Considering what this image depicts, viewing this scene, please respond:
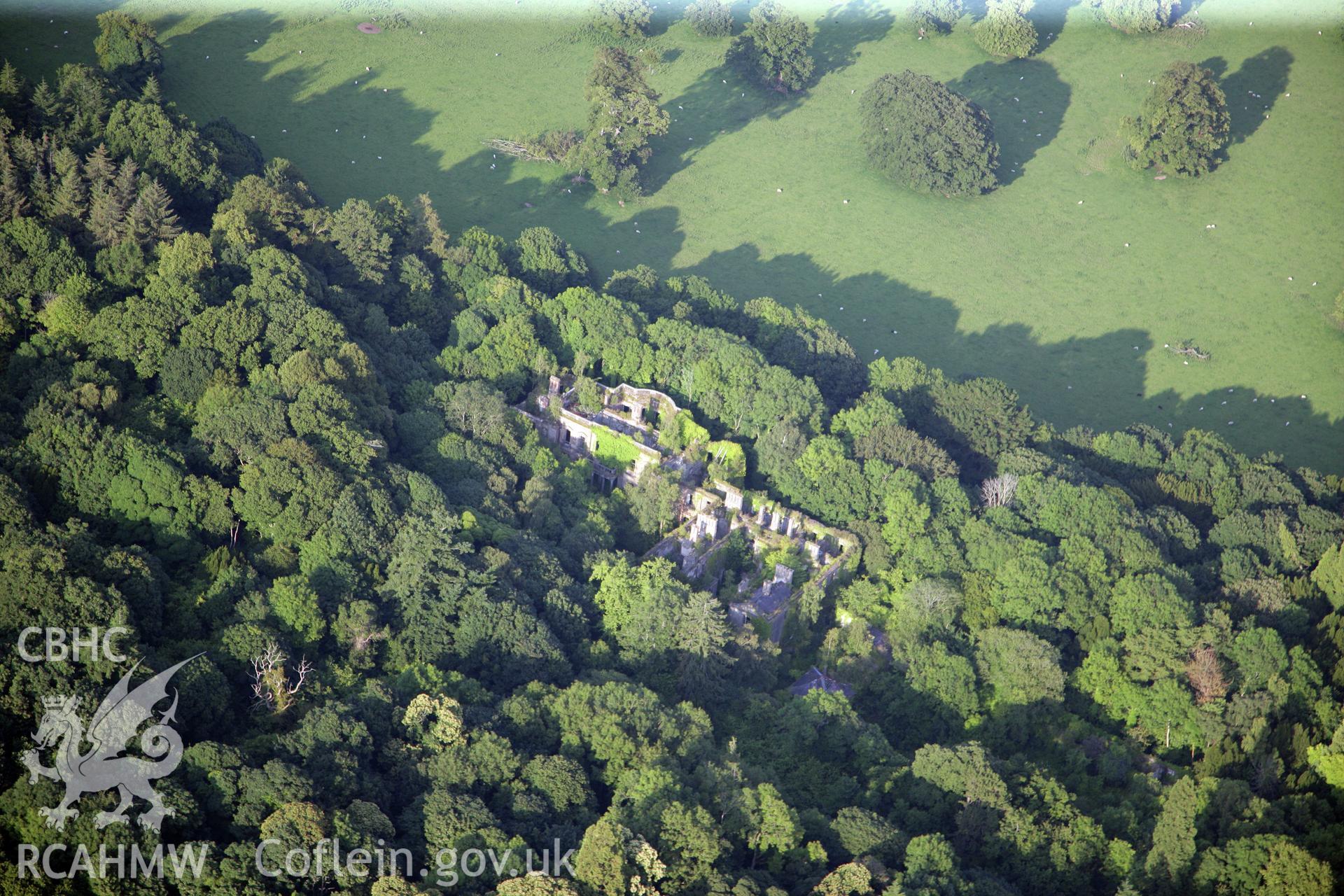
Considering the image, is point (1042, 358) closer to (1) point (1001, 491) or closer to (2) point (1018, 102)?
(1) point (1001, 491)

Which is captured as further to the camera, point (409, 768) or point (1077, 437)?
point (1077, 437)

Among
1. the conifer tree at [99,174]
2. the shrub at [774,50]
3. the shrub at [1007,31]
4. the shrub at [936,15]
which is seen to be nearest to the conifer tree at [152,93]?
the conifer tree at [99,174]

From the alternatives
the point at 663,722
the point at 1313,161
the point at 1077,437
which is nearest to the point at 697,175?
the point at 1077,437

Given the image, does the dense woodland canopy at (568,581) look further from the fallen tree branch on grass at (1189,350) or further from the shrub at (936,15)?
the shrub at (936,15)

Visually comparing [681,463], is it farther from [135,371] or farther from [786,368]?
[135,371]

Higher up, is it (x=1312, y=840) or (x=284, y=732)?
→ (x=284, y=732)

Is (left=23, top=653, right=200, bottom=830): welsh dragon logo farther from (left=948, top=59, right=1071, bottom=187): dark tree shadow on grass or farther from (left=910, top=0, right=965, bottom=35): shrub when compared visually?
(left=910, top=0, right=965, bottom=35): shrub

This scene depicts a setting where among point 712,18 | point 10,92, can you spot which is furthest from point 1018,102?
point 10,92
